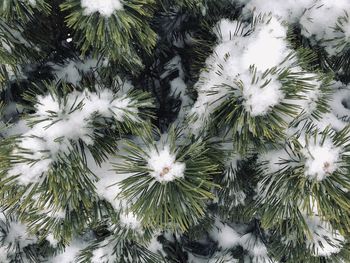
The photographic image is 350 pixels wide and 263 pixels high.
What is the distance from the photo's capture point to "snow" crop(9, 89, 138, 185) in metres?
0.75

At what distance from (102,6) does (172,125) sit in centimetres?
27

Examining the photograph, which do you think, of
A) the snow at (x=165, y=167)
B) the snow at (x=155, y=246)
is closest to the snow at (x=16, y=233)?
the snow at (x=155, y=246)

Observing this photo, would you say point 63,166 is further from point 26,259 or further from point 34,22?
point 26,259

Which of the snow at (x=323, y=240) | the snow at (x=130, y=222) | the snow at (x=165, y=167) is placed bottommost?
the snow at (x=323, y=240)

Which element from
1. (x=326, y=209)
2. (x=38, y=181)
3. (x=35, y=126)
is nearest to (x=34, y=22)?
(x=35, y=126)

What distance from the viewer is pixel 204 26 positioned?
1014 millimetres

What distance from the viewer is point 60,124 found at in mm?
770

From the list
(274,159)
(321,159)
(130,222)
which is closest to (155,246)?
(130,222)

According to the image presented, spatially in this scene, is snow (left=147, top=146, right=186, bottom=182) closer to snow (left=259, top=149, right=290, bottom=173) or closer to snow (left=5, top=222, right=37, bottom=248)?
snow (left=259, top=149, right=290, bottom=173)

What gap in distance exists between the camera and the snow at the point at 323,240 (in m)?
0.96

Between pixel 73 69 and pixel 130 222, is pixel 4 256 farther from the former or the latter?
pixel 73 69

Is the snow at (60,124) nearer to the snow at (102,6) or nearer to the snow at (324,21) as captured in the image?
the snow at (102,6)

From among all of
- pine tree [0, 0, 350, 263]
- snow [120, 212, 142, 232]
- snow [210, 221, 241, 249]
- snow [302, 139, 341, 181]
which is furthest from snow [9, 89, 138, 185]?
snow [210, 221, 241, 249]

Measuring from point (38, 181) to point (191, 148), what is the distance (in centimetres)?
31
